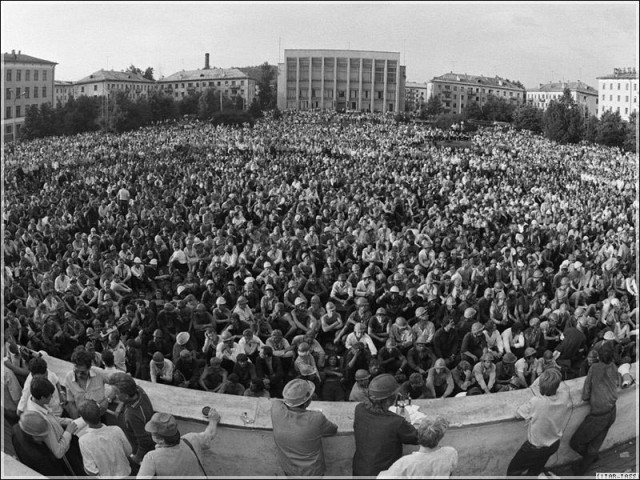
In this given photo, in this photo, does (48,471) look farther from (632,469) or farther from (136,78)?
(136,78)

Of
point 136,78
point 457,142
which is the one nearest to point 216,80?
point 136,78

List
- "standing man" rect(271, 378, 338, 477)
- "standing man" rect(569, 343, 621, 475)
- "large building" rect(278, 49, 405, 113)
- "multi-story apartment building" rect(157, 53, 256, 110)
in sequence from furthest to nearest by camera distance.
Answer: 1. "multi-story apartment building" rect(157, 53, 256, 110)
2. "large building" rect(278, 49, 405, 113)
3. "standing man" rect(569, 343, 621, 475)
4. "standing man" rect(271, 378, 338, 477)

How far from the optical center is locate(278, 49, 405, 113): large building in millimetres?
102625

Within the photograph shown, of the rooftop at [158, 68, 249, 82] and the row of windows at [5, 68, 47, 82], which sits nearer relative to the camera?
the row of windows at [5, 68, 47, 82]

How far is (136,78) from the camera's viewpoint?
343 feet

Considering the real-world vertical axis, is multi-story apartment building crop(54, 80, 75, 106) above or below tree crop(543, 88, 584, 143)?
above

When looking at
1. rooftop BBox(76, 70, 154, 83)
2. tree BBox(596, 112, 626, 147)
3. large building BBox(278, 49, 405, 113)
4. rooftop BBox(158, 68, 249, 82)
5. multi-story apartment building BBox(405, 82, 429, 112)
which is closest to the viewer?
tree BBox(596, 112, 626, 147)

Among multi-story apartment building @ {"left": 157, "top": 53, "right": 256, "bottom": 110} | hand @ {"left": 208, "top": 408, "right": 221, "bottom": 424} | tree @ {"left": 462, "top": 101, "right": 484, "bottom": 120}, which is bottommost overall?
hand @ {"left": 208, "top": 408, "right": 221, "bottom": 424}

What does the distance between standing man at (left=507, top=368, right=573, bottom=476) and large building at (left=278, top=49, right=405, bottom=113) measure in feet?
324

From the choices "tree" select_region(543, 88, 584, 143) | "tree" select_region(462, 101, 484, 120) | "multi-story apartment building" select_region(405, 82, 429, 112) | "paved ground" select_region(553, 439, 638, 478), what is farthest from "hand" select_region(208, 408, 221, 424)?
"multi-story apartment building" select_region(405, 82, 429, 112)

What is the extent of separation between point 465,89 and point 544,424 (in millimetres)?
124674

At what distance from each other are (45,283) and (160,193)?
9.42m

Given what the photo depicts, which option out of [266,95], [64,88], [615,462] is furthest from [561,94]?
[615,462]

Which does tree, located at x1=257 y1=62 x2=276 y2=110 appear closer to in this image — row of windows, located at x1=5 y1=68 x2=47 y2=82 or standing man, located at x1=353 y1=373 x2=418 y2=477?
row of windows, located at x1=5 y1=68 x2=47 y2=82
